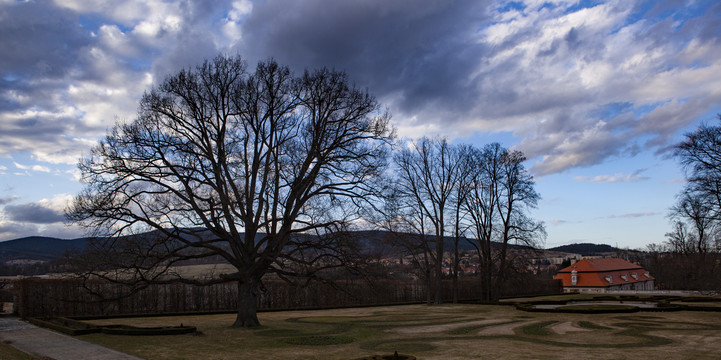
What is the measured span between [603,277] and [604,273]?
1088mm

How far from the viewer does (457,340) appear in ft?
61.3

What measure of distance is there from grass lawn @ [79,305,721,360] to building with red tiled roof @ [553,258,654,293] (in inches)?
1902

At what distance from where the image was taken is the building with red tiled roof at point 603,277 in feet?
235

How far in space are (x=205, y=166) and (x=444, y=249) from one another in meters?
29.7

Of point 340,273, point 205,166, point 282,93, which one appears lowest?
point 340,273

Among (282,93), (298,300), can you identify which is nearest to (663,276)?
(298,300)

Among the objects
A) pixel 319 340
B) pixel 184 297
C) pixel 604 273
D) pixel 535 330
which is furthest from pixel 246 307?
pixel 604 273

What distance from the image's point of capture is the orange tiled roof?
237 feet

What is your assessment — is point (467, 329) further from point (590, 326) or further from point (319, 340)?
point (319, 340)

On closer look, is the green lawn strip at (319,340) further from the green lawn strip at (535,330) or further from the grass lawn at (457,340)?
the green lawn strip at (535,330)

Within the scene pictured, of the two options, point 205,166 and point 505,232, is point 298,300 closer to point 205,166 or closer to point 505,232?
point 505,232

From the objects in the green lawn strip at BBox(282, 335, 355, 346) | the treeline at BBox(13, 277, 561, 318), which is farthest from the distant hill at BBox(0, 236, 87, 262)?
the green lawn strip at BBox(282, 335, 355, 346)

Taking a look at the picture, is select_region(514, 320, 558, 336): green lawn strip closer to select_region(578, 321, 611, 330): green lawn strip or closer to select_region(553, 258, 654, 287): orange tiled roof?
select_region(578, 321, 611, 330): green lawn strip

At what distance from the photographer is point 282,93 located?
2452 cm
